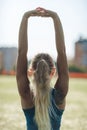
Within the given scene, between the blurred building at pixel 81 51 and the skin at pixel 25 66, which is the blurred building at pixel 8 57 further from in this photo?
the skin at pixel 25 66

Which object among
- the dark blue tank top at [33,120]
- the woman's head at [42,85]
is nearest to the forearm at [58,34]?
the woman's head at [42,85]

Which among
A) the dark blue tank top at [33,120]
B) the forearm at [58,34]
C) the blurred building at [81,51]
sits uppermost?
the forearm at [58,34]

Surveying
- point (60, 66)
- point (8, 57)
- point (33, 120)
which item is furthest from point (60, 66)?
point (8, 57)

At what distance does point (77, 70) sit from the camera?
52500 mm

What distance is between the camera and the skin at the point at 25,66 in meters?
3.17

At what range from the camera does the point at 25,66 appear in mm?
3201

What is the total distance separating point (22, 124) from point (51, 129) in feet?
20.6

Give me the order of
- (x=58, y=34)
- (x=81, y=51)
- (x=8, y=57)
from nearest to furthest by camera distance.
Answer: (x=58, y=34) < (x=8, y=57) < (x=81, y=51)

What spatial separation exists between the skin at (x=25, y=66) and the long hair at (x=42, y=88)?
6 centimetres

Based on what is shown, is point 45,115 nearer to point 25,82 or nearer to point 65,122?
point 25,82

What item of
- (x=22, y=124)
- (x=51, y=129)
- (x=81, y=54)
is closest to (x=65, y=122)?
(x=22, y=124)

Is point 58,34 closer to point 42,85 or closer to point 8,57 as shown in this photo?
point 42,85

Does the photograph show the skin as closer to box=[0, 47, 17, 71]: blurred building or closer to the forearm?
the forearm

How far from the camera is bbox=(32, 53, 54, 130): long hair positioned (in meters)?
3.14
